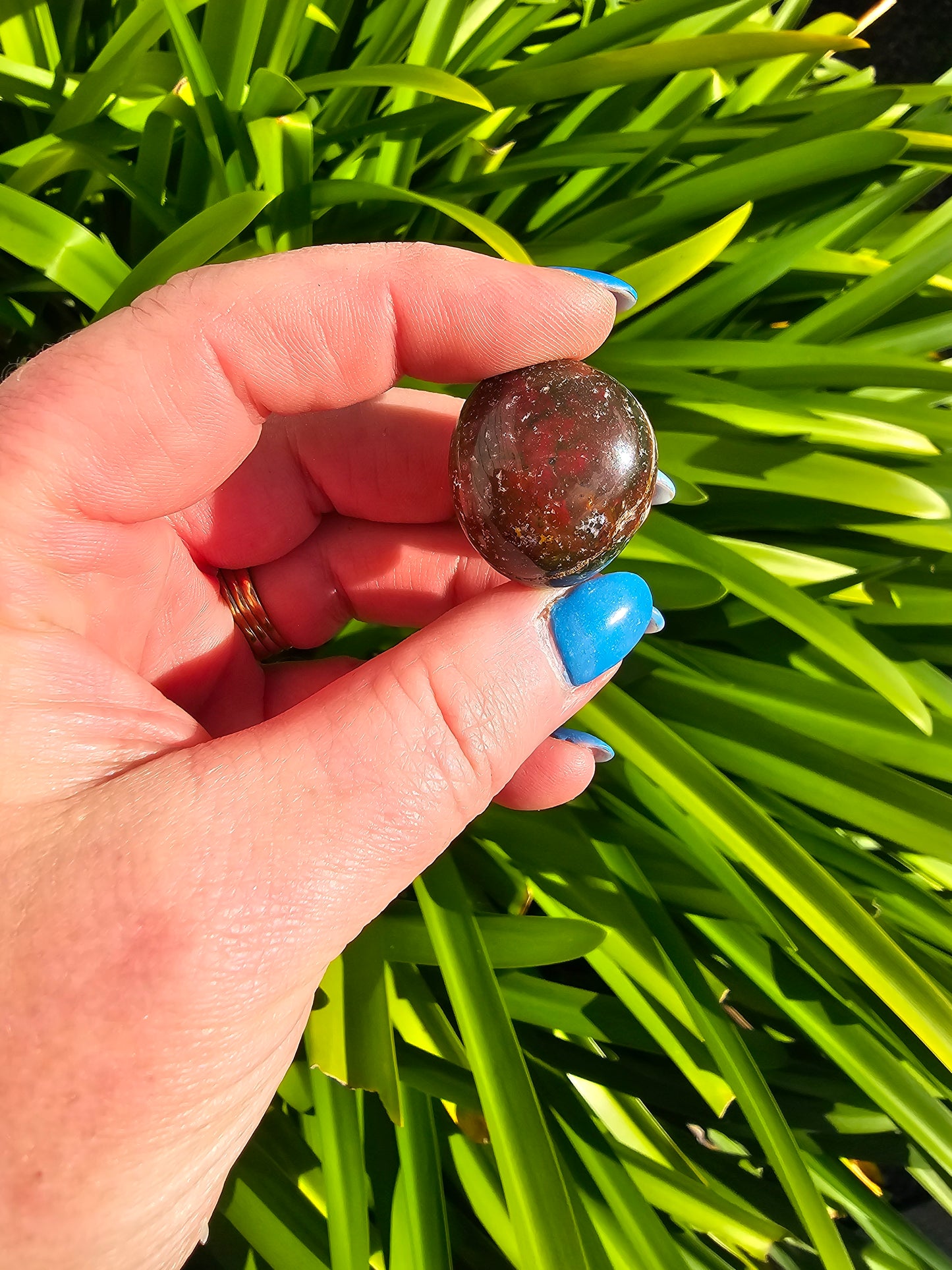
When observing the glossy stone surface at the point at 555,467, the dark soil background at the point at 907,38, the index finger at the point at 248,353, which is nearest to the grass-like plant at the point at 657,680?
the index finger at the point at 248,353

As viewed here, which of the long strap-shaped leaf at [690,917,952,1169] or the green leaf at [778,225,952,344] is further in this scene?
the green leaf at [778,225,952,344]

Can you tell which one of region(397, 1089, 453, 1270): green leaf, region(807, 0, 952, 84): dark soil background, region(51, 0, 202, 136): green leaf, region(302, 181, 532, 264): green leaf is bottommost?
region(397, 1089, 453, 1270): green leaf

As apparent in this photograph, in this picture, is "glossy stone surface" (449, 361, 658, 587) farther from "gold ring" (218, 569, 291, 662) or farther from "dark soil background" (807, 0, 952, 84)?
"dark soil background" (807, 0, 952, 84)

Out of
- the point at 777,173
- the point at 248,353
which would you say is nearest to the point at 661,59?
the point at 777,173

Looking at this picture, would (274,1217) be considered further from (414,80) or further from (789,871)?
(414,80)

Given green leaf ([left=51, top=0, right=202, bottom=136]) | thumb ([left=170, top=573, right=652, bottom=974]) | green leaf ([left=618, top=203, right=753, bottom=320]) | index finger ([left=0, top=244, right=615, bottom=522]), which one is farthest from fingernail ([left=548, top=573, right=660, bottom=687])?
green leaf ([left=51, top=0, right=202, bottom=136])

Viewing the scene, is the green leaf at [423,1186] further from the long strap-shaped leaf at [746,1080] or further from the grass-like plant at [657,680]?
the long strap-shaped leaf at [746,1080]

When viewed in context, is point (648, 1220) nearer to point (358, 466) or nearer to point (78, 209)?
point (358, 466)
